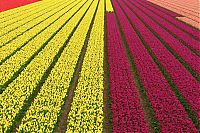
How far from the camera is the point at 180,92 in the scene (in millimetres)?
12430

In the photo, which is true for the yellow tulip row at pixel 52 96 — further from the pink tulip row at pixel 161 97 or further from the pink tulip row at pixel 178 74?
the pink tulip row at pixel 178 74

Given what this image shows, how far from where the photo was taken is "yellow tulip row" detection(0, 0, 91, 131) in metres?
10.3

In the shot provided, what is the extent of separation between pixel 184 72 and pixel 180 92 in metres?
2.27

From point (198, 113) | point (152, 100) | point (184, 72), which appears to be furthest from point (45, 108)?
point (184, 72)

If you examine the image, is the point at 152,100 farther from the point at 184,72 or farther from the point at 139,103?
the point at 184,72

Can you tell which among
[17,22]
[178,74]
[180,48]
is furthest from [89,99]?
[17,22]

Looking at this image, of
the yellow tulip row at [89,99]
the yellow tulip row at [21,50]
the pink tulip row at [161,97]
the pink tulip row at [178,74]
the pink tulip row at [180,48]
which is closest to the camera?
the yellow tulip row at [89,99]

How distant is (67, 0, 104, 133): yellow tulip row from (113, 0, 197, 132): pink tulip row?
2.04 m

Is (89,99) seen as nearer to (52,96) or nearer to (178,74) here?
(52,96)

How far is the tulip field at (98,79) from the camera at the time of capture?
393 inches

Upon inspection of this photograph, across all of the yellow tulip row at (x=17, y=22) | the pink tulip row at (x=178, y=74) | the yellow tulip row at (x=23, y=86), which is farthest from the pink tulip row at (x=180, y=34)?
the yellow tulip row at (x=17, y=22)

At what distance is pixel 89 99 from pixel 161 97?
2.95m

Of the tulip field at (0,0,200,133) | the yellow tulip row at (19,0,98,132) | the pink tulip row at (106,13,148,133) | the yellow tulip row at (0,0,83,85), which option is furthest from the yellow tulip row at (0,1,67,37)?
the pink tulip row at (106,13,148,133)

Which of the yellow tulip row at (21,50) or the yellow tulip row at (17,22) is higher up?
the yellow tulip row at (17,22)
